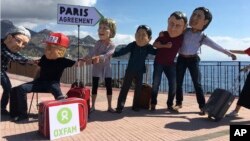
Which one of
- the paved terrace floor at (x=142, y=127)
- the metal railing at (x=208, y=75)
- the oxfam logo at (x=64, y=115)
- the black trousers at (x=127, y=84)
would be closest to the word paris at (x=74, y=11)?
the black trousers at (x=127, y=84)

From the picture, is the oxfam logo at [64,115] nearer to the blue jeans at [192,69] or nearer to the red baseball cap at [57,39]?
the red baseball cap at [57,39]

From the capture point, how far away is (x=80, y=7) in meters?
7.55

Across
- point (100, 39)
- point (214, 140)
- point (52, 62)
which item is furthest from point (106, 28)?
point (214, 140)

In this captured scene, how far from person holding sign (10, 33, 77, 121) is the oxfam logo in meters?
0.73

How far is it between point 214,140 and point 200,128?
0.84 m

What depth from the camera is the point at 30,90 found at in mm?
6551

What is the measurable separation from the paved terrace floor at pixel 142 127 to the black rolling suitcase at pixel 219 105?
0.14 metres

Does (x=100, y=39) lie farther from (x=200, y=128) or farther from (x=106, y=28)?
(x=200, y=128)

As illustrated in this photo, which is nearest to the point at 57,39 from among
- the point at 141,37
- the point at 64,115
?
the point at 64,115

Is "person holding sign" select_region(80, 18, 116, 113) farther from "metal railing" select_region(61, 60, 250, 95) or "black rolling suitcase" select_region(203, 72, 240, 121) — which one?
"metal railing" select_region(61, 60, 250, 95)

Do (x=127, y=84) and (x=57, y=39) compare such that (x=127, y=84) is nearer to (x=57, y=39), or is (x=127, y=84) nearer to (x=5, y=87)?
(x=57, y=39)

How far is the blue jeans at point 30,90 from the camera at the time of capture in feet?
21.2

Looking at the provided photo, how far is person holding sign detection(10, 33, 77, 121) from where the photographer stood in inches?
255

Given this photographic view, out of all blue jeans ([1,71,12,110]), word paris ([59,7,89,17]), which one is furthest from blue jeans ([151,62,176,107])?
blue jeans ([1,71,12,110])
